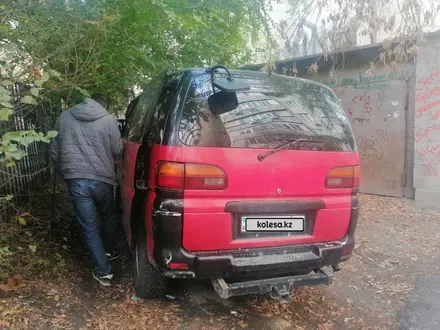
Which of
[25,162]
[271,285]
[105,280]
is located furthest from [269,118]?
[25,162]

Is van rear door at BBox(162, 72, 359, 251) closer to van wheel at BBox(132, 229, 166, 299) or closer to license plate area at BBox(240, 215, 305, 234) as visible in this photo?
license plate area at BBox(240, 215, 305, 234)

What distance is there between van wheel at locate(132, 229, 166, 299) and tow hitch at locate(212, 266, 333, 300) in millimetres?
593

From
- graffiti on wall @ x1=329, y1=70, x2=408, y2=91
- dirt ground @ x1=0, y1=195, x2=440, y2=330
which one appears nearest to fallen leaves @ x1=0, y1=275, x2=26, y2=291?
dirt ground @ x1=0, y1=195, x2=440, y2=330

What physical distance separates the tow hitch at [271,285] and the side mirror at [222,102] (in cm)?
118

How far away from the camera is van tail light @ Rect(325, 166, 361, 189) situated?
2.84m

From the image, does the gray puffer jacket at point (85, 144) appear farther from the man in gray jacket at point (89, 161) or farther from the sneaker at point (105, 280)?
the sneaker at point (105, 280)

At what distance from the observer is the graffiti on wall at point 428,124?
6.39m

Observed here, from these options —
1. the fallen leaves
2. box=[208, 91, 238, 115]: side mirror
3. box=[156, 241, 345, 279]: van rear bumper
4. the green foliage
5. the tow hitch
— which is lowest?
the fallen leaves

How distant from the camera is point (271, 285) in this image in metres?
2.64

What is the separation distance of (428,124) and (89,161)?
5745 millimetres

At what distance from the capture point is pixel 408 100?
267 inches

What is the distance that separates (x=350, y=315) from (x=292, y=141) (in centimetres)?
159

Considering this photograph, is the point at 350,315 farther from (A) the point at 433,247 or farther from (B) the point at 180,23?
(B) the point at 180,23

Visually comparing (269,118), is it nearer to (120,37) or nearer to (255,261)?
(255,261)
